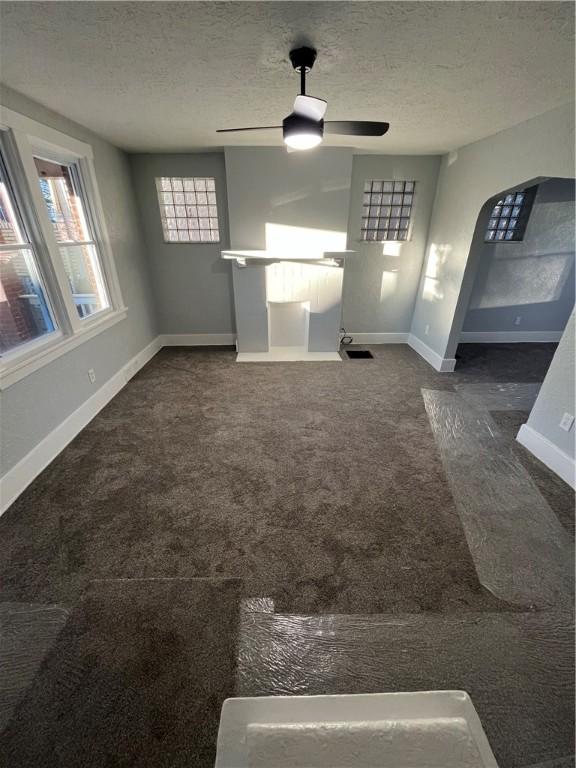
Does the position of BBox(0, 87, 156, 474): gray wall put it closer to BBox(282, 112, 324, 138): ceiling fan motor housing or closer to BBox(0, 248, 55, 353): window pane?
BBox(0, 248, 55, 353): window pane

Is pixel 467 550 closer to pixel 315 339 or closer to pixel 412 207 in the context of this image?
pixel 315 339

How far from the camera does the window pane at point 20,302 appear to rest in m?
2.16

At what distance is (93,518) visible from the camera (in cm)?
190

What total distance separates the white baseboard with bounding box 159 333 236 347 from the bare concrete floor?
88.0 inches

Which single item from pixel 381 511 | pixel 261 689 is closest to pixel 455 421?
pixel 381 511

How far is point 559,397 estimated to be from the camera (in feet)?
7.36

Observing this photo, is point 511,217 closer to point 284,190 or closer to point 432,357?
point 432,357

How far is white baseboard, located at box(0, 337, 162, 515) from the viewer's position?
6.55 feet

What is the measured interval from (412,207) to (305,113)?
10.3 feet

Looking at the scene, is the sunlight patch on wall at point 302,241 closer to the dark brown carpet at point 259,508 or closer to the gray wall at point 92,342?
the gray wall at point 92,342

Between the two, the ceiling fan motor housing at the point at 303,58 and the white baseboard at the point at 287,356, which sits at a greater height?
the ceiling fan motor housing at the point at 303,58

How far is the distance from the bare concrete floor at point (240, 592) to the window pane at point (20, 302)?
926 mm

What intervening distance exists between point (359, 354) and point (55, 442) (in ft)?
12.1

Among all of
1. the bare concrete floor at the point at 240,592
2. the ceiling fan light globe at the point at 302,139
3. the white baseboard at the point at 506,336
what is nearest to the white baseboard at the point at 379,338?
the white baseboard at the point at 506,336
